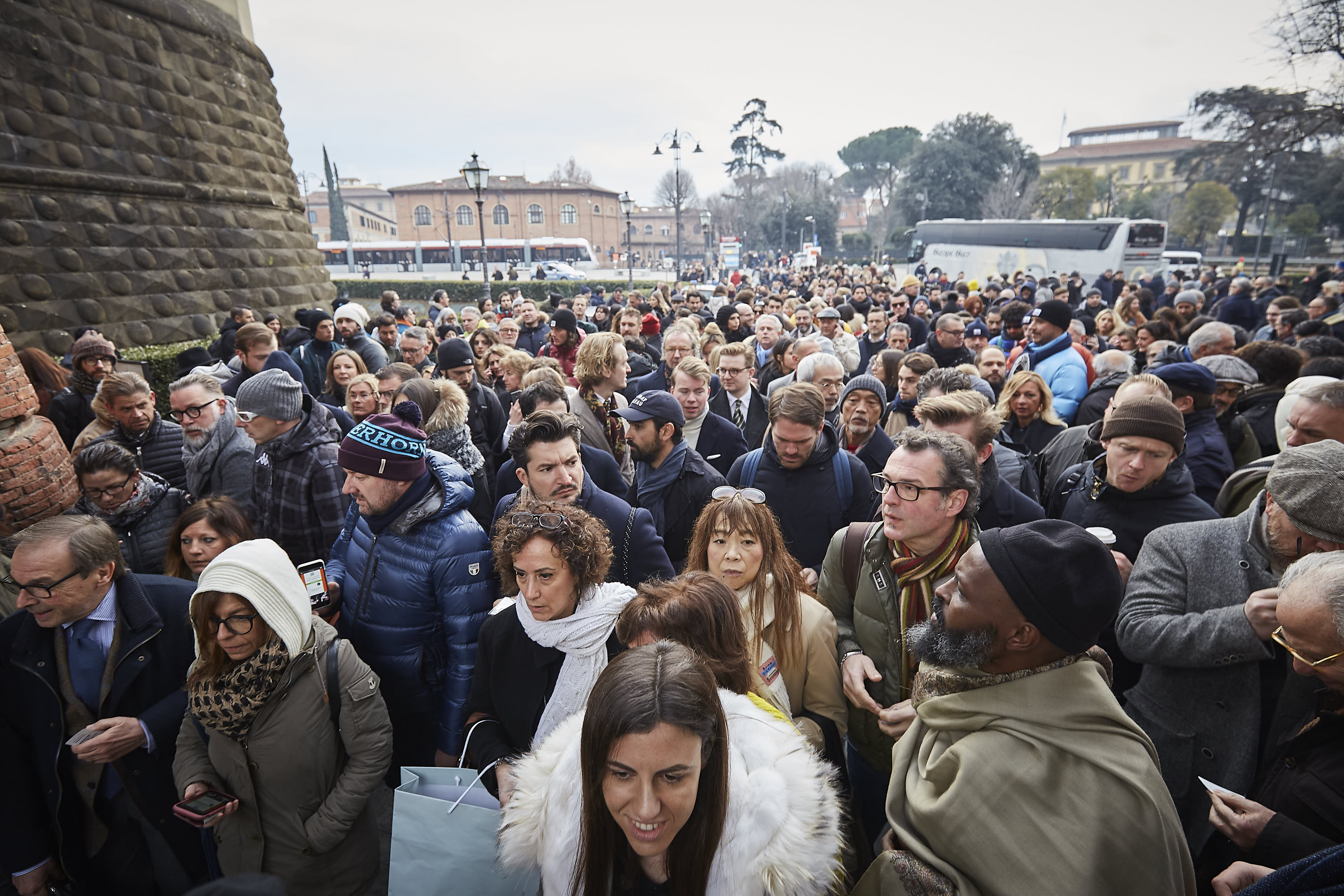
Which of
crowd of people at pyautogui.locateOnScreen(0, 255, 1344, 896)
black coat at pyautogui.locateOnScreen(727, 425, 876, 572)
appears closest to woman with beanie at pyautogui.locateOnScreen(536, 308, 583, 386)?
crowd of people at pyautogui.locateOnScreen(0, 255, 1344, 896)

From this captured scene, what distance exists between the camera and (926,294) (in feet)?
57.4

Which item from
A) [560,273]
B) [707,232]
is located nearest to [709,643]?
[560,273]

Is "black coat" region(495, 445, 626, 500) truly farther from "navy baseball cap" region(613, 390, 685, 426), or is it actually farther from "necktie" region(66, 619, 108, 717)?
"necktie" region(66, 619, 108, 717)

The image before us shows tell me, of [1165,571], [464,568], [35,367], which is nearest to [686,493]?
[464,568]

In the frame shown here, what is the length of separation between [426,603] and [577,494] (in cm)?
Result: 84

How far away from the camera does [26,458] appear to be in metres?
3.69

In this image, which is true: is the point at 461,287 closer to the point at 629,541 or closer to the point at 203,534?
the point at 203,534

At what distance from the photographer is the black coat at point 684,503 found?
3.92 m

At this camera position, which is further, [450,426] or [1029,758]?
[450,426]

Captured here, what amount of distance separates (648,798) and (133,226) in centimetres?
1274

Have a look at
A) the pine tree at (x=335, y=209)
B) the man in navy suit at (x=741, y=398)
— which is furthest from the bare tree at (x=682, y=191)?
the man in navy suit at (x=741, y=398)

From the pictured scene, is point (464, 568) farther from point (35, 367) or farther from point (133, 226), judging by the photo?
point (133, 226)

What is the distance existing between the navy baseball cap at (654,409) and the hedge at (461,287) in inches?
1209

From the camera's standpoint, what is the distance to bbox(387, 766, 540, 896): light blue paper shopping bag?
6.36ft
